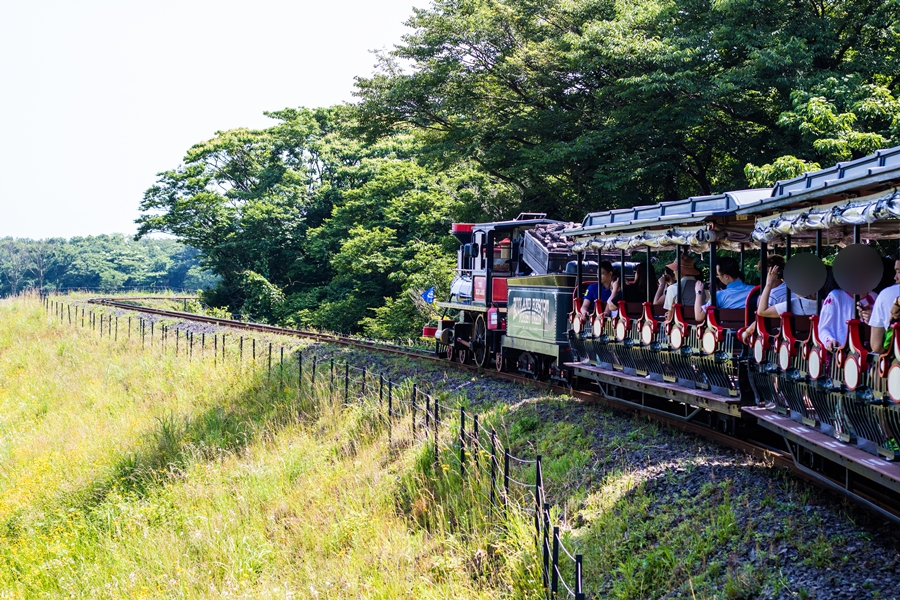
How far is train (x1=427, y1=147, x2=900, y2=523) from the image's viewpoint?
22.0ft

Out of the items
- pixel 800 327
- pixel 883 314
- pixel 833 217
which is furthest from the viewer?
pixel 800 327

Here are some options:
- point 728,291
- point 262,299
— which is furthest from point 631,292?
point 262,299

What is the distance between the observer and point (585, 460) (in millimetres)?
9570

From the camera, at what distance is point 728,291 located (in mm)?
9961

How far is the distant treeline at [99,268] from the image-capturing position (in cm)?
7888

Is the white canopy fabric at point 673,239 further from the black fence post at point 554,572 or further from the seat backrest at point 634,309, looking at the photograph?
the black fence post at point 554,572

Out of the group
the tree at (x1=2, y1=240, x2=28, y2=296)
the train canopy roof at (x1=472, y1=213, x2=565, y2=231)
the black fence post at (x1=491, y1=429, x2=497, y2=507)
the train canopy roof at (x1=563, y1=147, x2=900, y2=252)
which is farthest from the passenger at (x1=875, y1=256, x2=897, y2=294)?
the tree at (x1=2, y1=240, x2=28, y2=296)

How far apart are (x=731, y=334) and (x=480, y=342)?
8500mm

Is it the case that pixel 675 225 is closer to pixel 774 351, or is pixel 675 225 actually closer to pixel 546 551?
pixel 774 351

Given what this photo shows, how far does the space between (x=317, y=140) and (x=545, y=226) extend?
3160 centimetres

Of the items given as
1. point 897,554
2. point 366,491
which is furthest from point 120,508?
point 897,554

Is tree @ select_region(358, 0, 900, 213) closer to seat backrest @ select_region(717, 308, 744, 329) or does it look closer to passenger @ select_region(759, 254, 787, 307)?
seat backrest @ select_region(717, 308, 744, 329)

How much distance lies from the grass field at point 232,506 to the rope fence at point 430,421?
254mm

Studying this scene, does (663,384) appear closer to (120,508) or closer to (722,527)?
(722,527)
